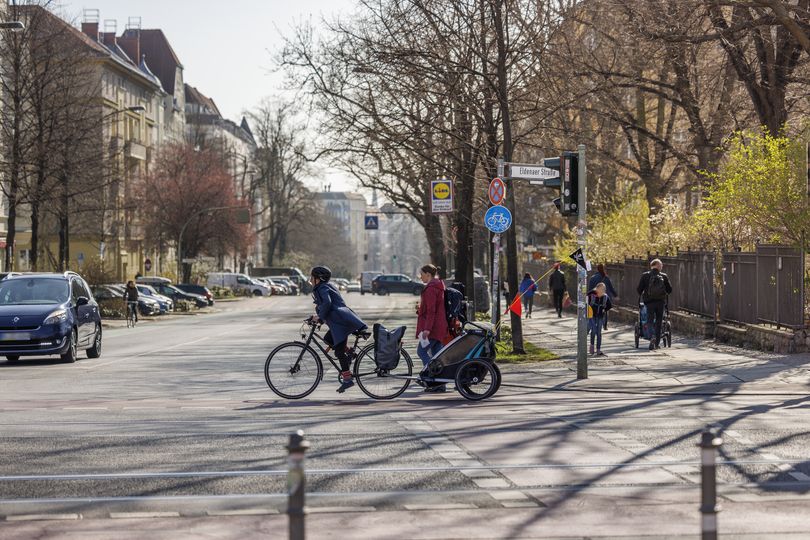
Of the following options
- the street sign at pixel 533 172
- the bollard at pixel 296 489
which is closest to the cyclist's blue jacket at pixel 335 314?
the street sign at pixel 533 172

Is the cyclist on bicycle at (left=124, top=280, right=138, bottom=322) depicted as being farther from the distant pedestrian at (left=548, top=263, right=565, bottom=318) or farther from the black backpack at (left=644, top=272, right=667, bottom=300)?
the black backpack at (left=644, top=272, right=667, bottom=300)

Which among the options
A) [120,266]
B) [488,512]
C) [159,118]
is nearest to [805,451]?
[488,512]

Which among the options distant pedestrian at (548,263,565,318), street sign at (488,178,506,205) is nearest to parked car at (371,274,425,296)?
distant pedestrian at (548,263,565,318)

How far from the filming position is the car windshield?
25266mm

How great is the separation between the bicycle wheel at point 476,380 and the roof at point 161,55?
372 feet

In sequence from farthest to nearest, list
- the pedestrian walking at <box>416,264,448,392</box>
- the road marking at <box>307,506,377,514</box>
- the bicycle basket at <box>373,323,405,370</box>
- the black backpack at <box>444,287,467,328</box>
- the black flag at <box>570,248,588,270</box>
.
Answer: the black flag at <box>570,248,588,270</box>, the black backpack at <box>444,287,467,328</box>, the pedestrian walking at <box>416,264,448,392</box>, the bicycle basket at <box>373,323,405,370</box>, the road marking at <box>307,506,377,514</box>

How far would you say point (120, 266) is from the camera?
94438 mm

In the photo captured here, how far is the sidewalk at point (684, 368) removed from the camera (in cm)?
1886

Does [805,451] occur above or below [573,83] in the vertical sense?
below

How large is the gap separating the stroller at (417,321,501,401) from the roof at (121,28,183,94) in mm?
113133

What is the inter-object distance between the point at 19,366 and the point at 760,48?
58.5 ft

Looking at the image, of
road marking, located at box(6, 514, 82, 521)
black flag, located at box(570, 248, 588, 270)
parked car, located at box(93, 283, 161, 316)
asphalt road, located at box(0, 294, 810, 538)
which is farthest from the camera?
parked car, located at box(93, 283, 161, 316)

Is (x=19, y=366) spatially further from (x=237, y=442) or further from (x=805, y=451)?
(x=805, y=451)

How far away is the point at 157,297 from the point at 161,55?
68317 millimetres
